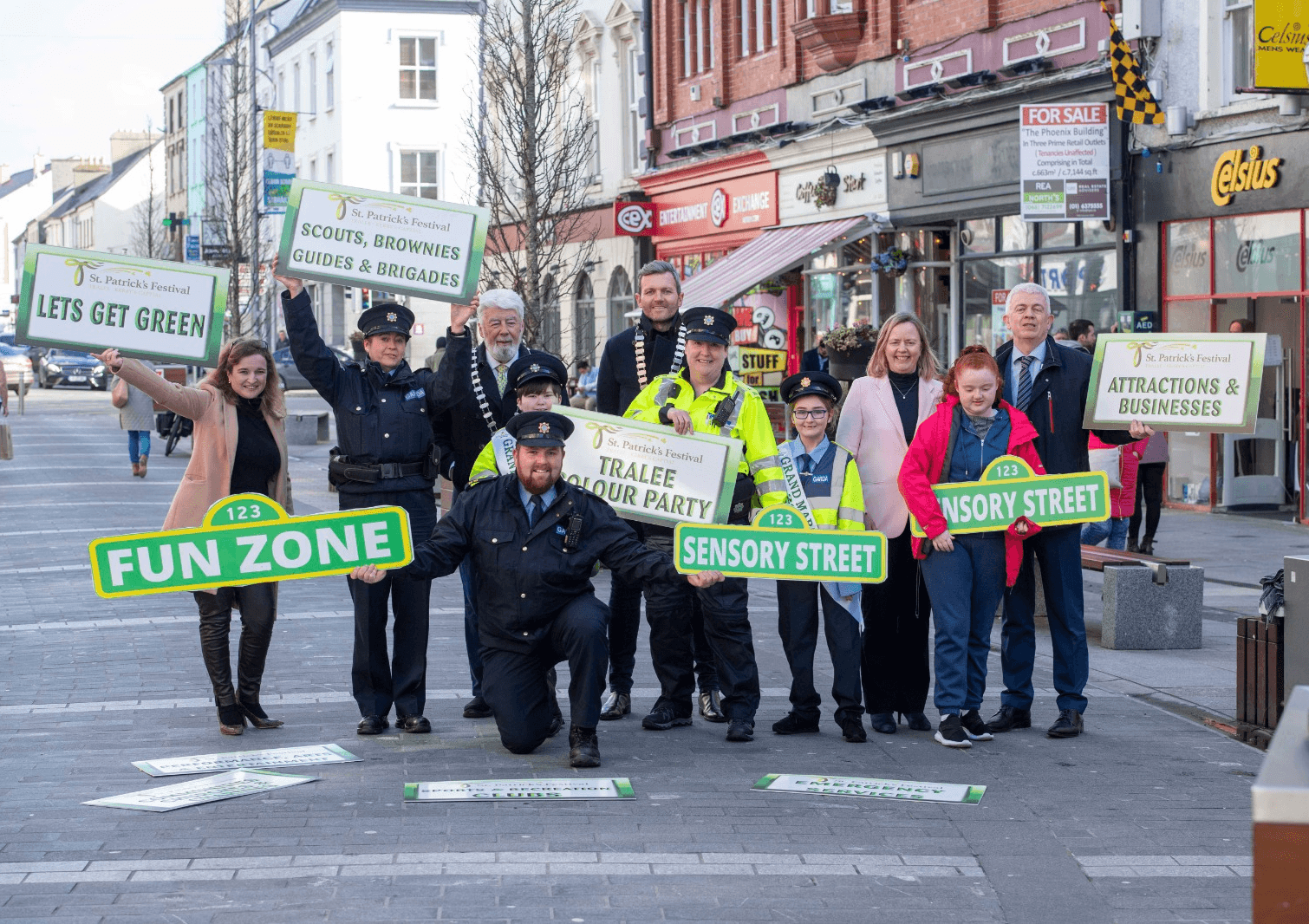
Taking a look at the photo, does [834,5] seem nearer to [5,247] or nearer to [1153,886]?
[1153,886]

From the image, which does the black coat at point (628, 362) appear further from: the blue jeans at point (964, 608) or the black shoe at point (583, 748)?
the black shoe at point (583, 748)

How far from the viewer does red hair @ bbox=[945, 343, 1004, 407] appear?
7363 mm

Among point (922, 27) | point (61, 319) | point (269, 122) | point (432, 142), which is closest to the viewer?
point (61, 319)

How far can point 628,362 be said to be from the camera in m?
8.15

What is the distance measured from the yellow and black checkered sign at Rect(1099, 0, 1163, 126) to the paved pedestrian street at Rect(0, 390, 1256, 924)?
972 centimetres

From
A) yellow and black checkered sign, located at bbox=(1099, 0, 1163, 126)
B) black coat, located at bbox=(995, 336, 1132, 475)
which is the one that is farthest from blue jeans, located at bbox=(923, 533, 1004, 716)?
yellow and black checkered sign, located at bbox=(1099, 0, 1163, 126)

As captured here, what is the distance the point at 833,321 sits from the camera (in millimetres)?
24750

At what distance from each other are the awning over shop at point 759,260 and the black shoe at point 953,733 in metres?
15.8

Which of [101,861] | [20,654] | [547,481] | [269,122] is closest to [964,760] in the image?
[547,481]

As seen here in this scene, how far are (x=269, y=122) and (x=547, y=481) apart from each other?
76.2 ft

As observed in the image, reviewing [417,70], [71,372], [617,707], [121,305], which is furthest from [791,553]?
[71,372]

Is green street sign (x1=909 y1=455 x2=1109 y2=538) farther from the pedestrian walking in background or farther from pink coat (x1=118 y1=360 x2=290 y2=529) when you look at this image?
the pedestrian walking in background

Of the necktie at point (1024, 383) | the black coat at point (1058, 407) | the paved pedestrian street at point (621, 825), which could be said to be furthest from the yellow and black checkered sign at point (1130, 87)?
the necktie at point (1024, 383)

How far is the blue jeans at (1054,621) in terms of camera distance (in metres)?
7.70
